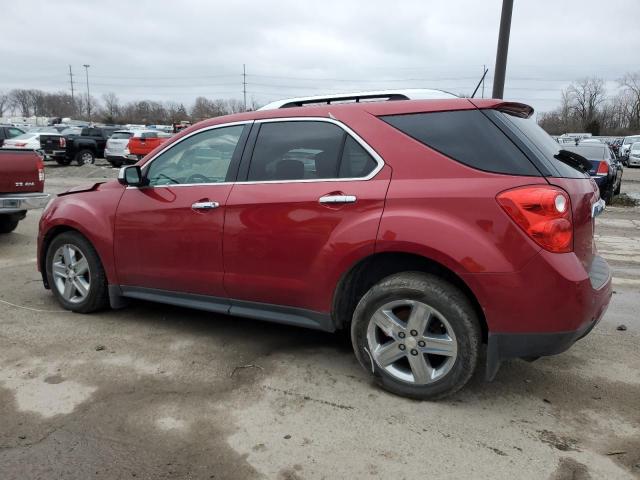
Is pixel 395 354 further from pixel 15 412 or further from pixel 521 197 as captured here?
pixel 15 412

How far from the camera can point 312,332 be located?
4.36 m

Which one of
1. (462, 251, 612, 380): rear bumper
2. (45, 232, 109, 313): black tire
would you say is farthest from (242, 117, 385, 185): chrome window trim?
(45, 232, 109, 313): black tire

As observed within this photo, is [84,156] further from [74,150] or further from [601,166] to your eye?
[601,166]

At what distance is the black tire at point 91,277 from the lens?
4.57m

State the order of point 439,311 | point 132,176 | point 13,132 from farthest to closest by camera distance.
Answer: point 13,132, point 132,176, point 439,311

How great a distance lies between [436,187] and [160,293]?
7.79ft

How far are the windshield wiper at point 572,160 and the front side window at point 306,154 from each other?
1127 millimetres

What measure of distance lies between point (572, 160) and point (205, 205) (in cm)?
245

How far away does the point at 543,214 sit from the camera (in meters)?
2.82

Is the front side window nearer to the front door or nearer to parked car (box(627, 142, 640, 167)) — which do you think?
the front door

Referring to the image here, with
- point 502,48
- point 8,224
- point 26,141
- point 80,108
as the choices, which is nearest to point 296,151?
point 8,224

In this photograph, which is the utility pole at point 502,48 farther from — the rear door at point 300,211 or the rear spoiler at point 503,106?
the rear door at point 300,211

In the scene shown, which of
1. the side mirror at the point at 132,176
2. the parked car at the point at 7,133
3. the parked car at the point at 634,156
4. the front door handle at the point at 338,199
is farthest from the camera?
the parked car at the point at 634,156

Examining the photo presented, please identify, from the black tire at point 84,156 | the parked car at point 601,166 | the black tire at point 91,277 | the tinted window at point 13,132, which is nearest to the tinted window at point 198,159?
the black tire at point 91,277
